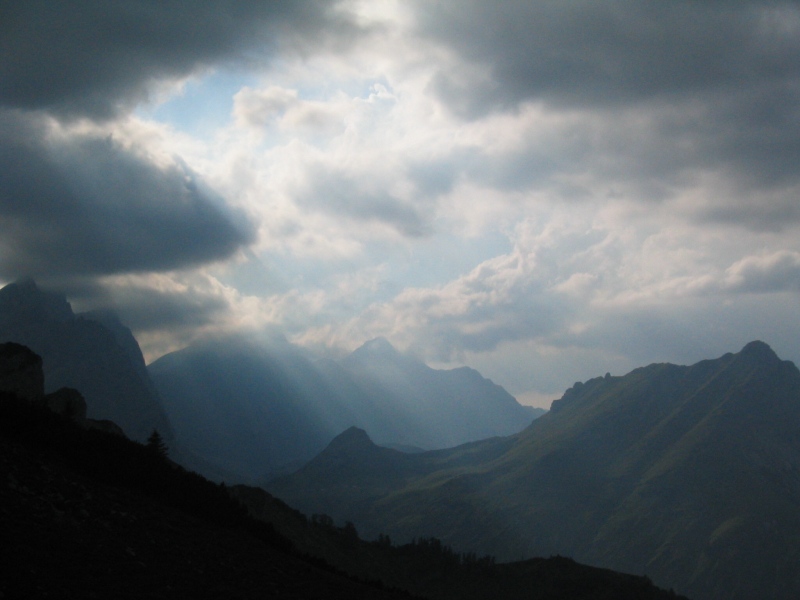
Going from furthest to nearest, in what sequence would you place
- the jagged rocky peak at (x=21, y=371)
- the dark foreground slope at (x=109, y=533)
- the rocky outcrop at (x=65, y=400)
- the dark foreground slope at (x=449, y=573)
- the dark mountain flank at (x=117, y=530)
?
the dark foreground slope at (x=449, y=573) < the rocky outcrop at (x=65, y=400) < the jagged rocky peak at (x=21, y=371) < the dark mountain flank at (x=117, y=530) < the dark foreground slope at (x=109, y=533)

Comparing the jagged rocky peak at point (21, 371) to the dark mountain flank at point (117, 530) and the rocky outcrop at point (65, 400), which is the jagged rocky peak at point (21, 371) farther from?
the dark mountain flank at point (117, 530)

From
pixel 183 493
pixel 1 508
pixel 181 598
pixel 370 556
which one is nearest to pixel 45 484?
pixel 1 508

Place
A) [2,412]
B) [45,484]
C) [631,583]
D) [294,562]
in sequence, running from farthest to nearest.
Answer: [631,583], [294,562], [2,412], [45,484]

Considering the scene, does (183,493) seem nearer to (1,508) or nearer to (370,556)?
(1,508)

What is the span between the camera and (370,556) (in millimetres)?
125062

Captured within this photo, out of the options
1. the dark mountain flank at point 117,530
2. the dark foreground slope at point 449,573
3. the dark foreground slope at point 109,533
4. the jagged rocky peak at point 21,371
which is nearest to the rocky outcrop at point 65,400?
the jagged rocky peak at point 21,371

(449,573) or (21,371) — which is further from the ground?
(21,371)

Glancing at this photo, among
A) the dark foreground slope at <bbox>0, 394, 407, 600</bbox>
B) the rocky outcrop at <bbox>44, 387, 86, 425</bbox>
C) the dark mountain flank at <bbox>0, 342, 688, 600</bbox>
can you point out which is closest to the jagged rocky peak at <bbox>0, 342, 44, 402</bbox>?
the rocky outcrop at <bbox>44, 387, 86, 425</bbox>

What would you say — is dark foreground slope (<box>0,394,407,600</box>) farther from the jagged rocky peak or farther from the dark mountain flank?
the jagged rocky peak

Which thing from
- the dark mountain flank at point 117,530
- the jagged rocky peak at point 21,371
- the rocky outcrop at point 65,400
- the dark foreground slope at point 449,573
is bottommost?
the dark foreground slope at point 449,573

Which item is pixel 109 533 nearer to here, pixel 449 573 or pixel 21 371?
pixel 21 371

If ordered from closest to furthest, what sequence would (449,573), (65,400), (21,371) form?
(21,371) → (65,400) → (449,573)

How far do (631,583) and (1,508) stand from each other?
108m

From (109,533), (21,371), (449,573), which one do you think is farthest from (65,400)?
(449,573)
